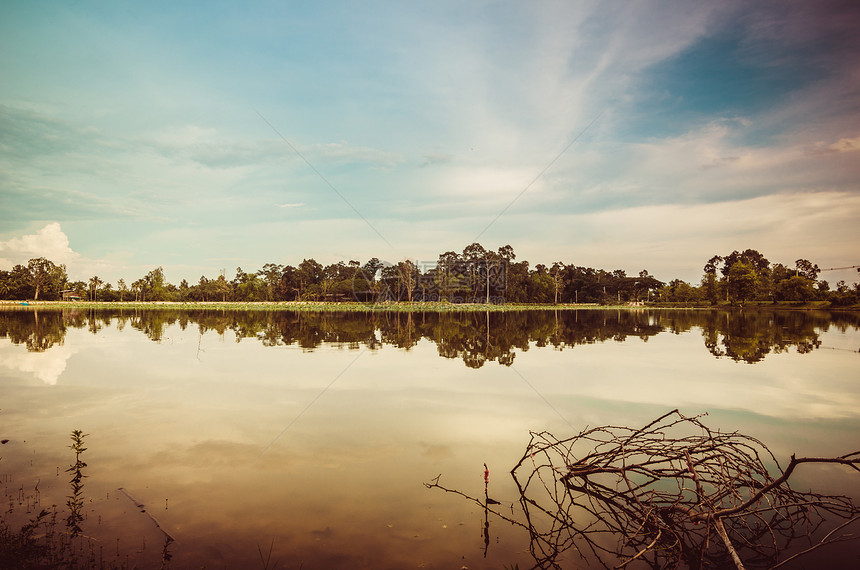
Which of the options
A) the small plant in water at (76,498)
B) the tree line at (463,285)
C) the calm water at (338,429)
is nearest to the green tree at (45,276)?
the tree line at (463,285)

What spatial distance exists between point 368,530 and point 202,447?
4249mm

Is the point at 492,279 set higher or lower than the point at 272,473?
higher

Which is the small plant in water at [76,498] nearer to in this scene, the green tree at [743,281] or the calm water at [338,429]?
the calm water at [338,429]

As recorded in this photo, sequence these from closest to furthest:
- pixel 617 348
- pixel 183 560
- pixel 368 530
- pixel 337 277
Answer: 1. pixel 183 560
2. pixel 368 530
3. pixel 617 348
4. pixel 337 277

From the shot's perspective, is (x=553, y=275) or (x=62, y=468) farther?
(x=553, y=275)

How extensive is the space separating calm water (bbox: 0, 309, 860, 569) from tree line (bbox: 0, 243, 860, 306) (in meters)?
76.3

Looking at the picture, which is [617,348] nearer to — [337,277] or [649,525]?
[649,525]

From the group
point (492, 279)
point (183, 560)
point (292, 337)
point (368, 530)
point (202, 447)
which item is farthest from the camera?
point (492, 279)

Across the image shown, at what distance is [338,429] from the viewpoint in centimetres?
891

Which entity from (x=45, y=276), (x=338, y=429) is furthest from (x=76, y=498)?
(x=45, y=276)

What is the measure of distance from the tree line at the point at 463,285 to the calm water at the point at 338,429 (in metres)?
76.3

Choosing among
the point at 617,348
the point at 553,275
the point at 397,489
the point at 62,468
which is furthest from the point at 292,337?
the point at 553,275

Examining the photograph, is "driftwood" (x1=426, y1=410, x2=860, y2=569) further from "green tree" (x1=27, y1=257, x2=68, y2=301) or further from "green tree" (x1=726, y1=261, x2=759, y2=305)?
"green tree" (x1=27, y1=257, x2=68, y2=301)

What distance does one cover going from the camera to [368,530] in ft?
17.1
